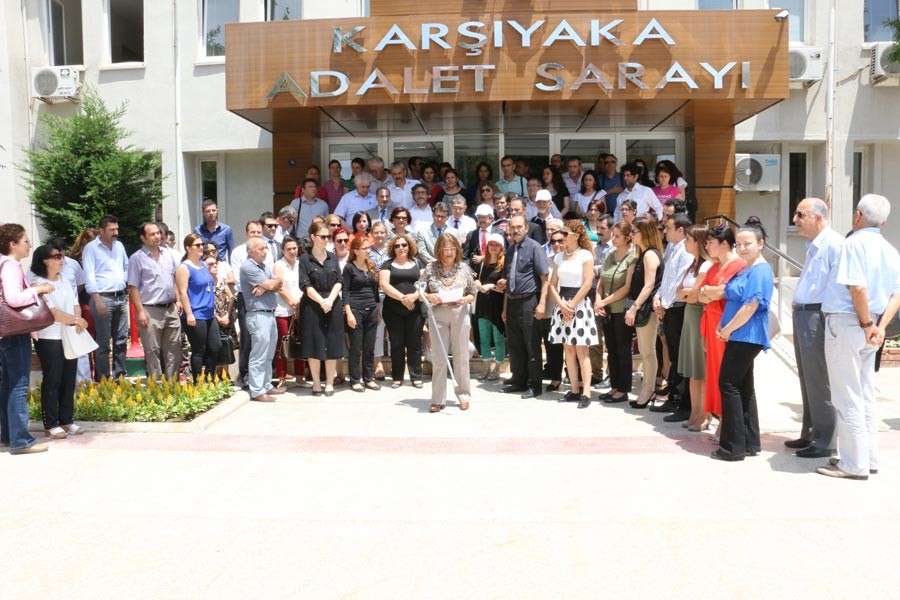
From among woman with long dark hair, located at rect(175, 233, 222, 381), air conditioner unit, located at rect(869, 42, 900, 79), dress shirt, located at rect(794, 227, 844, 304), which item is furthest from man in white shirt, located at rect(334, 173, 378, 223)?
air conditioner unit, located at rect(869, 42, 900, 79)

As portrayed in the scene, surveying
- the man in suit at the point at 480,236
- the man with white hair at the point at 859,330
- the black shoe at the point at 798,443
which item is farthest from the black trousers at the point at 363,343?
the man with white hair at the point at 859,330

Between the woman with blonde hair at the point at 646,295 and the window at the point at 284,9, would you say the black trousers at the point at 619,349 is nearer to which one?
the woman with blonde hair at the point at 646,295

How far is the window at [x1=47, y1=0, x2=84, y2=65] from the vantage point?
1602 centimetres

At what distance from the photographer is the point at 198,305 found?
821 centimetres

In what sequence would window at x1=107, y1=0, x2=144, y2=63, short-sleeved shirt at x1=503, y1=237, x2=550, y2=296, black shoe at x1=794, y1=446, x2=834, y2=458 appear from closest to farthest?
black shoe at x1=794, y1=446, x2=834, y2=458 < short-sleeved shirt at x1=503, y1=237, x2=550, y2=296 < window at x1=107, y1=0, x2=144, y2=63

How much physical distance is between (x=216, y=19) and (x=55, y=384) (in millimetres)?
10771

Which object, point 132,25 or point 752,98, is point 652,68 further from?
point 132,25

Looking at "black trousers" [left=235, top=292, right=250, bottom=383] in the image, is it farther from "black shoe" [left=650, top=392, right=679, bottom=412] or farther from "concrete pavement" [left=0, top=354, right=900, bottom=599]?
"black shoe" [left=650, top=392, right=679, bottom=412]

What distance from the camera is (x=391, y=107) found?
11.4 meters

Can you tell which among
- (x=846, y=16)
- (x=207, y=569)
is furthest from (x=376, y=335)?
(x=846, y=16)

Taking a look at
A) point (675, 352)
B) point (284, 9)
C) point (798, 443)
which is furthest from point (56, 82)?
point (798, 443)

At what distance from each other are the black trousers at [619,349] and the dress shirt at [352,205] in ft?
14.6

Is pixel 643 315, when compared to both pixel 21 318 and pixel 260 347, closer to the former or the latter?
pixel 260 347

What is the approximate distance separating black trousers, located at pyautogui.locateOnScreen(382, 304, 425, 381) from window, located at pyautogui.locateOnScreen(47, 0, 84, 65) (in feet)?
38.4
